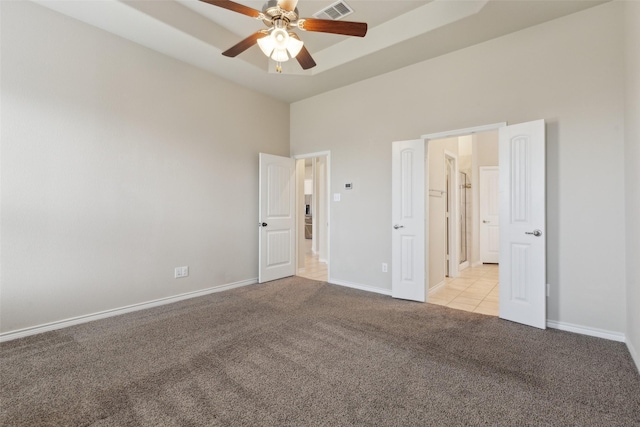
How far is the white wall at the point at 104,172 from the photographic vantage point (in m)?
2.56

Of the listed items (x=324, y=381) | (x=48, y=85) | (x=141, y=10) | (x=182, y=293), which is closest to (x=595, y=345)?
(x=324, y=381)

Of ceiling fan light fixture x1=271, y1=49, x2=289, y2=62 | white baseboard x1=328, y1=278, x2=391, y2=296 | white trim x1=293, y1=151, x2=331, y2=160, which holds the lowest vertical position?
white baseboard x1=328, y1=278, x2=391, y2=296

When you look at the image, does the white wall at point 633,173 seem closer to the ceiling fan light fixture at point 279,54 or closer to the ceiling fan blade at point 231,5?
the ceiling fan light fixture at point 279,54

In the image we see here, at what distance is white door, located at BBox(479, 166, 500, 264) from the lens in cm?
629

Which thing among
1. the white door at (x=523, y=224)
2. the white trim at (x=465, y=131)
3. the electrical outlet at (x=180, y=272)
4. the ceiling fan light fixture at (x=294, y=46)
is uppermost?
the ceiling fan light fixture at (x=294, y=46)

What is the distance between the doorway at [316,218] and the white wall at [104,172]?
1.35 m

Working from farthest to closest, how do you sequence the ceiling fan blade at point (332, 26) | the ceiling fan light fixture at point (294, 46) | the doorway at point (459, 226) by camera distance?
the doorway at point (459, 226)
the ceiling fan light fixture at point (294, 46)
the ceiling fan blade at point (332, 26)

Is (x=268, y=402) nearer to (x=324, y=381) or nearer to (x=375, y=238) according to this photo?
(x=324, y=381)

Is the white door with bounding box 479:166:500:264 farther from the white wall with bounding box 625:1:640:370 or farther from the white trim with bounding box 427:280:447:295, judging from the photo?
the white wall with bounding box 625:1:640:370

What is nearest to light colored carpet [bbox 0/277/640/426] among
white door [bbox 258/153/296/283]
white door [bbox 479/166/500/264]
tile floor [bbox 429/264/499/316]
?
tile floor [bbox 429/264/499/316]

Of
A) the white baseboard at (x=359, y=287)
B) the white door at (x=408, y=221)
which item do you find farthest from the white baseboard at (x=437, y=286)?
the white baseboard at (x=359, y=287)

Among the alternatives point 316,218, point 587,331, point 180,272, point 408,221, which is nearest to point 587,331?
point 587,331

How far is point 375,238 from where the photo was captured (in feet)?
13.5

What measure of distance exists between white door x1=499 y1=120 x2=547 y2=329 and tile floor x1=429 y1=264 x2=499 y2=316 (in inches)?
16.2
